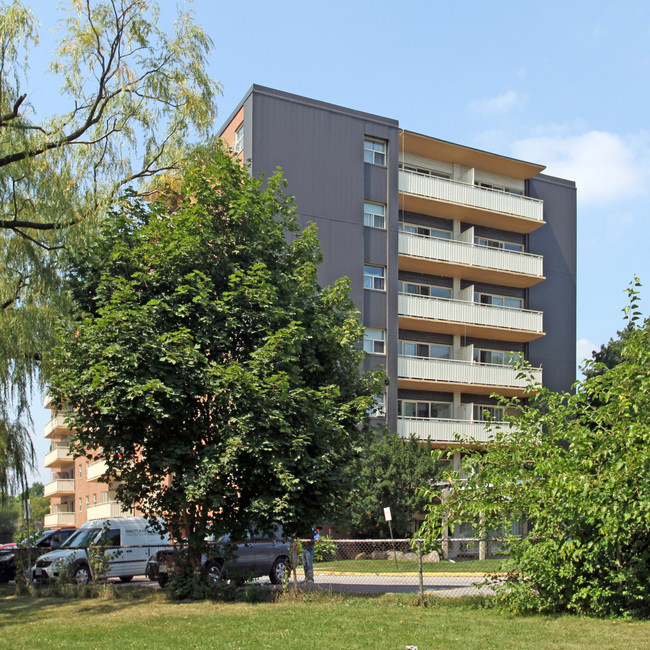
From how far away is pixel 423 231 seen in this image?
139 feet

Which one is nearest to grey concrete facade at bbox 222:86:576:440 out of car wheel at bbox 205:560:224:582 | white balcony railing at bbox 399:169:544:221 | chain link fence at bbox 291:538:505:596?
white balcony railing at bbox 399:169:544:221

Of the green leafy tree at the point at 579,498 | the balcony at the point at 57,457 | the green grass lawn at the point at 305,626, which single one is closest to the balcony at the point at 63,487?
the balcony at the point at 57,457

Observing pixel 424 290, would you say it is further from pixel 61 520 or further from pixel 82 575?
pixel 61 520

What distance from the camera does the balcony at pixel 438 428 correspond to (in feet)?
127

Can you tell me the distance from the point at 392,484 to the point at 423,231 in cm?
1555

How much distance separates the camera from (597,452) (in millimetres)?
12602

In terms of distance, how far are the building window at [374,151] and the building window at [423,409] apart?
39.9 feet

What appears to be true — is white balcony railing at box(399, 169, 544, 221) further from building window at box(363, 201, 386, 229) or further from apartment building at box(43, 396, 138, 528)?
apartment building at box(43, 396, 138, 528)

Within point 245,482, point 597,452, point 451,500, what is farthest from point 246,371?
point 597,452

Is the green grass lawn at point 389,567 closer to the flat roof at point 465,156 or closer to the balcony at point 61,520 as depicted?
the flat roof at point 465,156

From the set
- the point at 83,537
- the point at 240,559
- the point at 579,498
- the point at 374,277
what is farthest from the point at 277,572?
the point at 374,277

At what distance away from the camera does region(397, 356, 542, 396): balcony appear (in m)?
39.2

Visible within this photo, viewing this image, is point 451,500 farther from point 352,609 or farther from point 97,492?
point 97,492

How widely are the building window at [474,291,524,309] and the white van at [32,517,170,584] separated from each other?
24.8m
